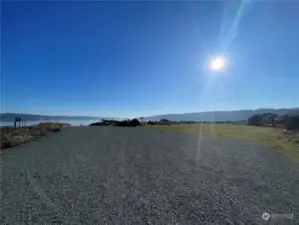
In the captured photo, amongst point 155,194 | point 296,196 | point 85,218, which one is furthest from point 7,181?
point 296,196

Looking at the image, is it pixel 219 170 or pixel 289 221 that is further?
pixel 219 170

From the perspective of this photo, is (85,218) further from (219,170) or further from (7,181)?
(219,170)

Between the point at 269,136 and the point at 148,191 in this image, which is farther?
the point at 269,136

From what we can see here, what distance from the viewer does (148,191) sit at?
16.9 feet

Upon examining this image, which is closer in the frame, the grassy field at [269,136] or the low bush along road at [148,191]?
the low bush along road at [148,191]

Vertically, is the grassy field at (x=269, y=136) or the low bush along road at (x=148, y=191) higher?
the grassy field at (x=269, y=136)

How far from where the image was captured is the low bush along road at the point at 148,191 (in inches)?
153

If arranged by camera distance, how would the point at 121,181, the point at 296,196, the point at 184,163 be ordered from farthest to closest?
the point at 184,163 → the point at 121,181 → the point at 296,196

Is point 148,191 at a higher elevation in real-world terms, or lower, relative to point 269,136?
lower

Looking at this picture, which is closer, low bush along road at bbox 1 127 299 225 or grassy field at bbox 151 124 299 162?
low bush along road at bbox 1 127 299 225

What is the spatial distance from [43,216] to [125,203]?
143 cm

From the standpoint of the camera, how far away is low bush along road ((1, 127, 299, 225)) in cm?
388

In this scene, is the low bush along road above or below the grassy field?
below

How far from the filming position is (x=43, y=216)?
390 cm
